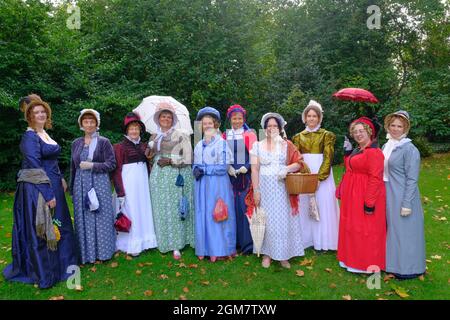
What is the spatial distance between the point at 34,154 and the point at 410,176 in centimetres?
444

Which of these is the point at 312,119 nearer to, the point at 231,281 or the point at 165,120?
the point at 165,120

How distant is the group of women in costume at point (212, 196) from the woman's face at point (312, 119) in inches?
0.6

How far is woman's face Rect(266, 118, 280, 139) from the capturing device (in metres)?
4.57

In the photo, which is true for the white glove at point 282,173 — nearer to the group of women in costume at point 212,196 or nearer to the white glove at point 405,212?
the group of women in costume at point 212,196

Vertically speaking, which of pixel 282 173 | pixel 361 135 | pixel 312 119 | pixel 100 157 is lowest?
pixel 282 173

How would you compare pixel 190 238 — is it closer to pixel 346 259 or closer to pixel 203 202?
pixel 203 202

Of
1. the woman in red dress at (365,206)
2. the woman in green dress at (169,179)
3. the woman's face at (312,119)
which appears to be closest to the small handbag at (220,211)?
the woman in green dress at (169,179)

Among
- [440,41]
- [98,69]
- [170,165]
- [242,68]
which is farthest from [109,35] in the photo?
[440,41]

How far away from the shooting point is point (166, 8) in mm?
10891

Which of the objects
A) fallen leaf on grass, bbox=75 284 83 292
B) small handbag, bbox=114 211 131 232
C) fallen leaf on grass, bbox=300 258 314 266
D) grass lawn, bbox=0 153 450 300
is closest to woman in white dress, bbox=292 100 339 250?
grass lawn, bbox=0 153 450 300

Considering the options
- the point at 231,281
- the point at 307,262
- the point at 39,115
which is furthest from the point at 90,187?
the point at 307,262

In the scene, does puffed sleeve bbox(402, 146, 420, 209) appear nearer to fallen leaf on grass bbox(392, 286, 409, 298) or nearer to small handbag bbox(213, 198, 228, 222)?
fallen leaf on grass bbox(392, 286, 409, 298)

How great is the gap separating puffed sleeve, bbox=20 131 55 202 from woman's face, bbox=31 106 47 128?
0.53 ft

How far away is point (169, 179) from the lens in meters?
5.05
